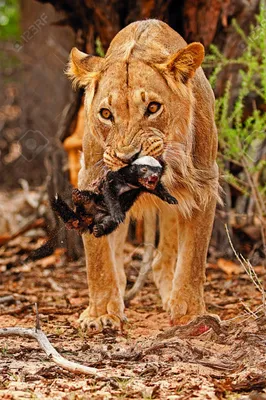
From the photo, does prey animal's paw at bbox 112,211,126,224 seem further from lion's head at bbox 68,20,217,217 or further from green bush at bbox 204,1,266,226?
green bush at bbox 204,1,266,226

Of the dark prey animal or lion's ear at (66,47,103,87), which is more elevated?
lion's ear at (66,47,103,87)

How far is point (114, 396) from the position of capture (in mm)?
2955

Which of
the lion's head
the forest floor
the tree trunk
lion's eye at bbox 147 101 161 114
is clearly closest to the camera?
the forest floor

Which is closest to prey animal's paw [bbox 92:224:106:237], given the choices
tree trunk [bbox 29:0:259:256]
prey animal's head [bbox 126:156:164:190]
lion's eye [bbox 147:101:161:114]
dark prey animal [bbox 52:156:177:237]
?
dark prey animal [bbox 52:156:177:237]

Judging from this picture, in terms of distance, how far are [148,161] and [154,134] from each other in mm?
283

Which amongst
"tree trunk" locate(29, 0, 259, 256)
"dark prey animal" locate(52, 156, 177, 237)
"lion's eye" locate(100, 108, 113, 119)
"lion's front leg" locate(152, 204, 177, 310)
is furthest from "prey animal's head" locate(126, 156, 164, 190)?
"tree trunk" locate(29, 0, 259, 256)

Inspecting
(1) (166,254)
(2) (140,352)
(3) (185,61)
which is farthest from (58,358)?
(1) (166,254)

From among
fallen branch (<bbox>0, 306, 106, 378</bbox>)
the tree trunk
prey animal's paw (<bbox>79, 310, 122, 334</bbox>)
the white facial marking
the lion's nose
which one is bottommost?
prey animal's paw (<bbox>79, 310, 122, 334</bbox>)

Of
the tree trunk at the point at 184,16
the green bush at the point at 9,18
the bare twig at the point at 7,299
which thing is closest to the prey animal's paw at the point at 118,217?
the bare twig at the point at 7,299

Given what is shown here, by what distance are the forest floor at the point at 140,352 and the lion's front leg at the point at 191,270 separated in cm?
19

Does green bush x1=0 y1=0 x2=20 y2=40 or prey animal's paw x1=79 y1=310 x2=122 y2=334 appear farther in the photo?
green bush x1=0 y1=0 x2=20 y2=40

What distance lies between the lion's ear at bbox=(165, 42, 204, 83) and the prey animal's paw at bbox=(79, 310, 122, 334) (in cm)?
140

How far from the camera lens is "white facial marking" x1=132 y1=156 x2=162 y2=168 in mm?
3625

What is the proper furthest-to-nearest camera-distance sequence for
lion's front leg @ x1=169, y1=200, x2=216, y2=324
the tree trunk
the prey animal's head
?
the tree trunk
lion's front leg @ x1=169, y1=200, x2=216, y2=324
the prey animal's head
